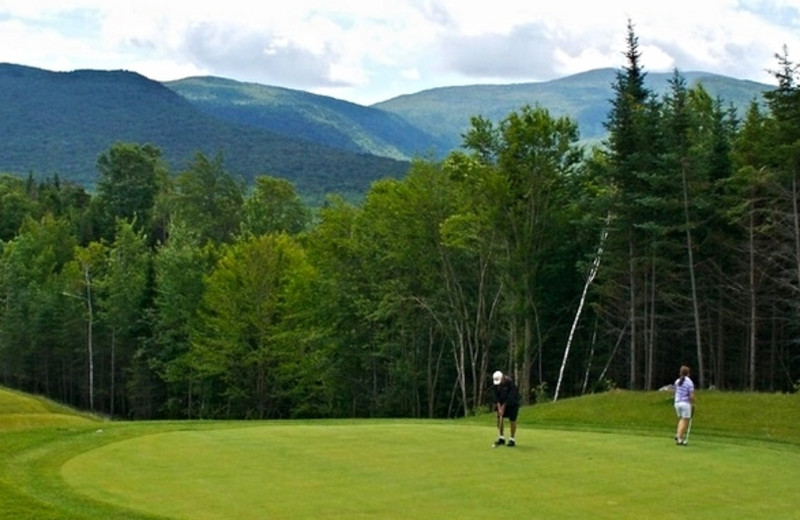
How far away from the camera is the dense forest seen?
45.7m

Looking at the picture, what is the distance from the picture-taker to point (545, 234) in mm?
55000

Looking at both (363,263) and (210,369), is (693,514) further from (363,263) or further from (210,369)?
(210,369)

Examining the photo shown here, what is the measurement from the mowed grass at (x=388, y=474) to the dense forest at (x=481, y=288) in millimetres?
16785

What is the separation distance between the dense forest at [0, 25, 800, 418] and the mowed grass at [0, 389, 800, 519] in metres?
16.8

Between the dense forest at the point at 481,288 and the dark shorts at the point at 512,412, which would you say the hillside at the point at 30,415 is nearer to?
the dense forest at the point at 481,288

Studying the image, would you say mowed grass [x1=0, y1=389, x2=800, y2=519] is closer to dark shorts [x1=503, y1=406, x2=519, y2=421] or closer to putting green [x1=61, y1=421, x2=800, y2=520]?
putting green [x1=61, y1=421, x2=800, y2=520]

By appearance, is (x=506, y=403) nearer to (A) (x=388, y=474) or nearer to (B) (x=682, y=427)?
(B) (x=682, y=427)

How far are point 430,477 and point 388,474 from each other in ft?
2.88

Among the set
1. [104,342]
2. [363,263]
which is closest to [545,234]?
[363,263]

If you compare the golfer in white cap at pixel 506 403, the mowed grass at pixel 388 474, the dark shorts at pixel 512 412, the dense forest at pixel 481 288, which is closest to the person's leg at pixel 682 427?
the mowed grass at pixel 388 474

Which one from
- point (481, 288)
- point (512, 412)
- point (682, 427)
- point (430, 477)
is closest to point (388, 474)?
point (430, 477)

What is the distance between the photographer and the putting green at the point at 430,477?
53.3 ft

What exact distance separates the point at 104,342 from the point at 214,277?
73.9ft

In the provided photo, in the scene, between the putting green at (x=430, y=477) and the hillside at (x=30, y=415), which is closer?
the putting green at (x=430, y=477)
